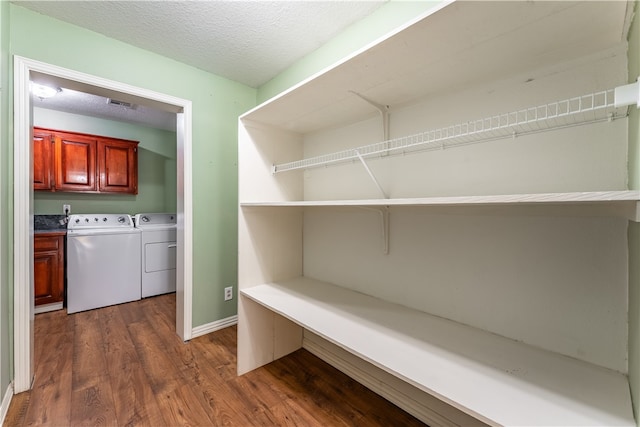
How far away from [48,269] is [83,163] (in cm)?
129

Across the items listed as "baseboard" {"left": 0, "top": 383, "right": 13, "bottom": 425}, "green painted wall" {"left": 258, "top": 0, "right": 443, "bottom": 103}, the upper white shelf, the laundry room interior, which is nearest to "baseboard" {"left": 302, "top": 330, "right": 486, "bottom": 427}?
the upper white shelf

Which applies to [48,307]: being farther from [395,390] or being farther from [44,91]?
[395,390]

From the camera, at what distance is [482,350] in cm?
100

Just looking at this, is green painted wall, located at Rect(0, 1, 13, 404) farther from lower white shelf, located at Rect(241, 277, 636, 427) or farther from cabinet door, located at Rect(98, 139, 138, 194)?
cabinet door, located at Rect(98, 139, 138, 194)

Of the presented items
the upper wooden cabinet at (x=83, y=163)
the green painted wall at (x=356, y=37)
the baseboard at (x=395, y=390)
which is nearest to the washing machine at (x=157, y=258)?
the upper wooden cabinet at (x=83, y=163)

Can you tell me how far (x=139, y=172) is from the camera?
3889 millimetres

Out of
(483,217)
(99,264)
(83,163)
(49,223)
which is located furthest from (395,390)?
(49,223)

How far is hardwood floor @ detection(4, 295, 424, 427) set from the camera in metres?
1.38

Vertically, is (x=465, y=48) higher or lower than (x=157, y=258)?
higher

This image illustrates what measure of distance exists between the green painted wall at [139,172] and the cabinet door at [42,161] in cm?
24

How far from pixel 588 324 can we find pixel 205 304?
240cm

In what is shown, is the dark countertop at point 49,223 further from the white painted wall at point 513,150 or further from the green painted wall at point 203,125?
the white painted wall at point 513,150

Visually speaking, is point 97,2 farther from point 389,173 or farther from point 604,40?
point 604,40

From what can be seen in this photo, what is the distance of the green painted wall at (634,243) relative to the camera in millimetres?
665
